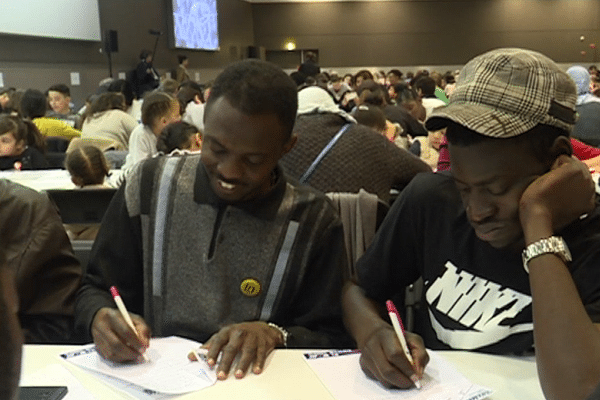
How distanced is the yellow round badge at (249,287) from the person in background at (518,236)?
298 millimetres

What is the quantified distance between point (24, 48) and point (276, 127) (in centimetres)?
668

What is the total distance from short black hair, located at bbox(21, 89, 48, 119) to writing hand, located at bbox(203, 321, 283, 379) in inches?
199

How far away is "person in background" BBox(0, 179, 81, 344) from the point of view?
155 cm

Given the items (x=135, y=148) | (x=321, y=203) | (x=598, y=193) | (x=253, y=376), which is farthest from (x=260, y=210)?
(x=135, y=148)

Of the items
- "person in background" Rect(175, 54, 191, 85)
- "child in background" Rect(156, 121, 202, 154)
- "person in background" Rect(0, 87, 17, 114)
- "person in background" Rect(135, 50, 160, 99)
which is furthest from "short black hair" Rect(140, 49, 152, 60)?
"child in background" Rect(156, 121, 202, 154)

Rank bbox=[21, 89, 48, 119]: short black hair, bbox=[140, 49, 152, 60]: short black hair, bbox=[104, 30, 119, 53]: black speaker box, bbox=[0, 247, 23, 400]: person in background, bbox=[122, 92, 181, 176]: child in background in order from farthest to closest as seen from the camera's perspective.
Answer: bbox=[140, 49, 152, 60]: short black hair
bbox=[104, 30, 119, 53]: black speaker box
bbox=[21, 89, 48, 119]: short black hair
bbox=[122, 92, 181, 176]: child in background
bbox=[0, 247, 23, 400]: person in background

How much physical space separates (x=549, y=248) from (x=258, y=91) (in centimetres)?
71

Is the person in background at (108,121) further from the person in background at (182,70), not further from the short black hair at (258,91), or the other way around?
the short black hair at (258,91)

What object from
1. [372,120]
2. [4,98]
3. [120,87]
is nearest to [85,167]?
[372,120]

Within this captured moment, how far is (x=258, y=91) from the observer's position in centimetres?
144

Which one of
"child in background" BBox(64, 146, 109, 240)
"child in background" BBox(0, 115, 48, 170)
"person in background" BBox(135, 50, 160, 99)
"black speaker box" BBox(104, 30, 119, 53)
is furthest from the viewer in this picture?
"person in background" BBox(135, 50, 160, 99)

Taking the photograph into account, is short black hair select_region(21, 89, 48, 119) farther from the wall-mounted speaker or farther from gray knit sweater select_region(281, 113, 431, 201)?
the wall-mounted speaker

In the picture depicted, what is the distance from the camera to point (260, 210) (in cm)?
154

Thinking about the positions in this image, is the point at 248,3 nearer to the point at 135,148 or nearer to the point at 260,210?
the point at 135,148
